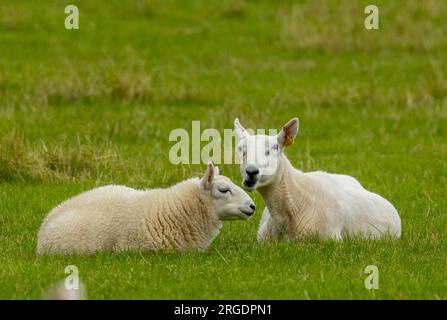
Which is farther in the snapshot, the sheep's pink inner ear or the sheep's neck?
the sheep's neck

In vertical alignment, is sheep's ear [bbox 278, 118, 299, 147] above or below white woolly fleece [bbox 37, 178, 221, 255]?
above

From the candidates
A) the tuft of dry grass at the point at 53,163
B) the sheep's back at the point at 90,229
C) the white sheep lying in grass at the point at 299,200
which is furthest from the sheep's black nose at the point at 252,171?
the tuft of dry grass at the point at 53,163

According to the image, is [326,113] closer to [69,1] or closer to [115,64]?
[115,64]

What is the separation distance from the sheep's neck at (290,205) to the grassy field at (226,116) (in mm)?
243

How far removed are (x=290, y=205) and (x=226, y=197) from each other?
0.76 meters

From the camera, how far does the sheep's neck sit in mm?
10977

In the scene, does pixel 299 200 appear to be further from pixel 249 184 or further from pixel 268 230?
pixel 249 184

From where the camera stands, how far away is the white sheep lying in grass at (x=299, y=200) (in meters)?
10.6

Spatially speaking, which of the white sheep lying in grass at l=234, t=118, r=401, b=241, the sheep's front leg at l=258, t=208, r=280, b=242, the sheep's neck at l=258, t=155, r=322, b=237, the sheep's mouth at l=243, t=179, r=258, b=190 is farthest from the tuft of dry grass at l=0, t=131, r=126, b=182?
the sheep's mouth at l=243, t=179, r=258, b=190

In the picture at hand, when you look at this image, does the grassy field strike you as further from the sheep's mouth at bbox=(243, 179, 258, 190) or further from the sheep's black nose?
the sheep's black nose
